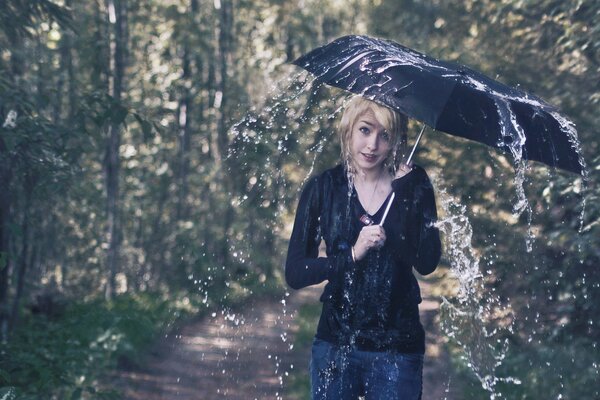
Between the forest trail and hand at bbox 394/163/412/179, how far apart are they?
15.3 ft

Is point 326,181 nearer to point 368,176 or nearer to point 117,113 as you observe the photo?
point 368,176

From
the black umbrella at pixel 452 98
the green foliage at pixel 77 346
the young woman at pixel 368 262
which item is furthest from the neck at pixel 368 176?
the green foliage at pixel 77 346

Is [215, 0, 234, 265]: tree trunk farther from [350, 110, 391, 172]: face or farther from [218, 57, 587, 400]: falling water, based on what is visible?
[350, 110, 391, 172]: face

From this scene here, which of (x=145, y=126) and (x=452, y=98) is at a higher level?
(x=145, y=126)

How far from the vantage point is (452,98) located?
405 centimetres

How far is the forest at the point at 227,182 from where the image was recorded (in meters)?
7.11

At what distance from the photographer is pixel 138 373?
9.26 meters

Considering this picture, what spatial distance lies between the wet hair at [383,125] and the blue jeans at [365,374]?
0.80m

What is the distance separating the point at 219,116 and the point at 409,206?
12.4m

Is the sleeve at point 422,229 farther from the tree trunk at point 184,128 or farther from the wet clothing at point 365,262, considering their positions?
the tree trunk at point 184,128

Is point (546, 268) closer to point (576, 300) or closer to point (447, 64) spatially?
point (576, 300)

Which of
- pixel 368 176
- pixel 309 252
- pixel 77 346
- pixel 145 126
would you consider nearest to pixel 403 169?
pixel 368 176

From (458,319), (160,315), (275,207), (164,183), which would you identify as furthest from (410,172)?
(164,183)

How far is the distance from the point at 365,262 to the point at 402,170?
456 mm
